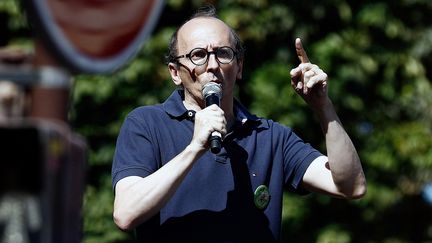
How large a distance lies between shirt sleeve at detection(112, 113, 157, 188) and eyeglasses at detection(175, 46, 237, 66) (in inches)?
11.3

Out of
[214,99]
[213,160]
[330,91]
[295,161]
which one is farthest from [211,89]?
[330,91]

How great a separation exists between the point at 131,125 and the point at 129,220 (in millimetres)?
410

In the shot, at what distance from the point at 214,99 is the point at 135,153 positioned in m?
0.32

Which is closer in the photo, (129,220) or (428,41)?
(129,220)

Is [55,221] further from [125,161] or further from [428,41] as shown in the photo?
[428,41]

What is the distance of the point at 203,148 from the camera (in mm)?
4176

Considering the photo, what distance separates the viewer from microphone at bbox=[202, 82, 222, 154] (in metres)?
4.14

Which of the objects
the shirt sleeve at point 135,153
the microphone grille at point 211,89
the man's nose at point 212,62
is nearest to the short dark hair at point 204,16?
the man's nose at point 212,62

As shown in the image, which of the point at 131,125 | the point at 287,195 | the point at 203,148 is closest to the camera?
the point at 203,148

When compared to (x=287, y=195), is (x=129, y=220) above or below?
above

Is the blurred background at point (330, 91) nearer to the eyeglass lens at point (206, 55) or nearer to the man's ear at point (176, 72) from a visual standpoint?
the man's ear at point (176, 72)

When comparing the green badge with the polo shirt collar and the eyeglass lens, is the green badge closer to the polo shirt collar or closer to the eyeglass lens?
the polo shirt collar

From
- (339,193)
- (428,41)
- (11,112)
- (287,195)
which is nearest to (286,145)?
(339,193)

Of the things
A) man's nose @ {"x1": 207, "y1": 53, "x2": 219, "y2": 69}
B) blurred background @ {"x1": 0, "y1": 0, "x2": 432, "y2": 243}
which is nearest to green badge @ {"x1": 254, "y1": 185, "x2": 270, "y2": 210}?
man's nose @ {"x1": 207, "y1": 53, "x2": 219, "y2": 69}
